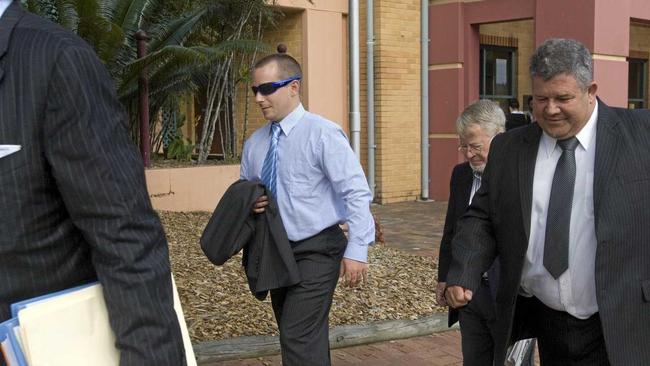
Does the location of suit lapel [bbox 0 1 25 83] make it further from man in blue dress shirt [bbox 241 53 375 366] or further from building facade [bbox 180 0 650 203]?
building facade [bbox 180 0 650 203]

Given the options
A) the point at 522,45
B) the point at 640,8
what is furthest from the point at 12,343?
the point at 522,45

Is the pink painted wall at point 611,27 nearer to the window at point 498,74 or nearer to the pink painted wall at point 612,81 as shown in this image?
the pink painted wall at point 612,81

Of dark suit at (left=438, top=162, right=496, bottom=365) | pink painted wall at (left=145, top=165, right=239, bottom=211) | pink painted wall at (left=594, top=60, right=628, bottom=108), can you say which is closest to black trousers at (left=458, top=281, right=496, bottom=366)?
dark suit at (left=438, top=162, right=496, bottom=365)

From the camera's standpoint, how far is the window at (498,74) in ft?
46.9

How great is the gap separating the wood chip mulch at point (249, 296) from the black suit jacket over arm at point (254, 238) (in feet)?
5.29

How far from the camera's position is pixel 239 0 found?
993cm

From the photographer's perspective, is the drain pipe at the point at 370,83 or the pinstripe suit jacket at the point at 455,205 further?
the drain pipe at the point at 370,83

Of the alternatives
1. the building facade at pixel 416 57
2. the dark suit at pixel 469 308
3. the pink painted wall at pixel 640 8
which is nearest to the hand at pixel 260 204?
the dark suit at pixel 469 308

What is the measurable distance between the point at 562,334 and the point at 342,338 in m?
2.74

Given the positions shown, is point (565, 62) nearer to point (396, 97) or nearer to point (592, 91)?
point (592, 91)

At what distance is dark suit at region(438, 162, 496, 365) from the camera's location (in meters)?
3.81

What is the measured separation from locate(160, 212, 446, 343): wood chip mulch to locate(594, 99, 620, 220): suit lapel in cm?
324

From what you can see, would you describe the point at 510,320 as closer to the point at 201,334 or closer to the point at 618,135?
the point at 618,135

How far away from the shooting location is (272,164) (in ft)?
13.4
